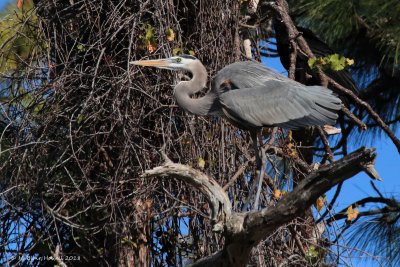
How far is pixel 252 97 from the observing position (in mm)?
3586

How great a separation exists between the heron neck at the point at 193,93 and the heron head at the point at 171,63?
0.17 feet

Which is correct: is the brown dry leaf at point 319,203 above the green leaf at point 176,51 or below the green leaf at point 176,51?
below

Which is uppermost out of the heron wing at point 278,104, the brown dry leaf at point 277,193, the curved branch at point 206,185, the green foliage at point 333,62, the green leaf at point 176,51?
the green leaf at point 176,51

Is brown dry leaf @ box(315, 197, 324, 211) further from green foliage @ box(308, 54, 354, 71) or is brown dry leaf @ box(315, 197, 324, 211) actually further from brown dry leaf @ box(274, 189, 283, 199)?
green foliage @ box(308, 54, 354, 71)

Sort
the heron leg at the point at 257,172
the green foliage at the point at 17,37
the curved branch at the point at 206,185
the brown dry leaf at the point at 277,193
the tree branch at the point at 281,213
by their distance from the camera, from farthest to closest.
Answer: the green foliage at the point at 17,37
the brown dry leaf at the point at 277,193
the heron leg at the point at 257,172
the curved branch at the point at 206,185
the tree branch at the point at 281,213

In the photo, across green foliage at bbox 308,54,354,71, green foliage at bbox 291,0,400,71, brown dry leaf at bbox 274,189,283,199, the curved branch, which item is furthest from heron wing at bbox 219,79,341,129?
the curved branch

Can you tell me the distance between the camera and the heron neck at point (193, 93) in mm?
3418

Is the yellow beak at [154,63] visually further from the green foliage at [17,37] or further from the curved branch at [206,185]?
the curved branch at [206,185]

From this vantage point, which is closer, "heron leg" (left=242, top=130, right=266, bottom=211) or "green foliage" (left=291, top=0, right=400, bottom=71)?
"heron leg" (left=242, top=130, right=266, bottom=211)

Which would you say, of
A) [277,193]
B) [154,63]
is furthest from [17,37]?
[277,193]

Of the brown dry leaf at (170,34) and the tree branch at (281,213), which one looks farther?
the brown dry leaf at (170,34)

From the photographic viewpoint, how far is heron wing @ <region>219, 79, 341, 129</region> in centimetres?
342

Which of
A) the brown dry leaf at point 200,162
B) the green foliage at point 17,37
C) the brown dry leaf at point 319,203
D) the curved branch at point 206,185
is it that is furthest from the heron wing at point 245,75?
the green foliage at point 17,37

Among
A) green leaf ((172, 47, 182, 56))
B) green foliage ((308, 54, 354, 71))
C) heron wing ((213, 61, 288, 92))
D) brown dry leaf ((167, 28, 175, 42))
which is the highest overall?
brown dry leaf ((167, 28, 175, 42))
